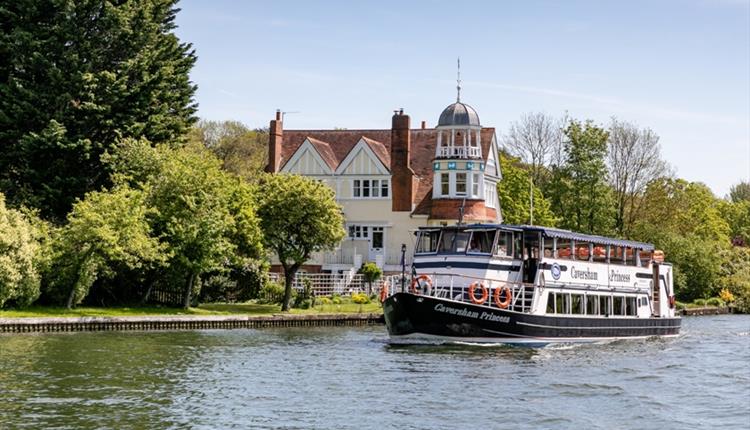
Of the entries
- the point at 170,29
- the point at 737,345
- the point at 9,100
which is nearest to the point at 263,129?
the point at 170,29

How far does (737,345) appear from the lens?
159 feet

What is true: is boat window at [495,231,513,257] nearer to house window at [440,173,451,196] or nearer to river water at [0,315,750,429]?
river water at [0,315,750,429]

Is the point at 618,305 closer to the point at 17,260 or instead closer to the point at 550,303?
the point at 550,303

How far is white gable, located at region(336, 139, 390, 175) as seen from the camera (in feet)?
259

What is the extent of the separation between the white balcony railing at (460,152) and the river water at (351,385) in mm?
32016

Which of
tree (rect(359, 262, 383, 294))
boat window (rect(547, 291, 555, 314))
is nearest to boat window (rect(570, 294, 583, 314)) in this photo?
boat window (rect(547, 291, 555, 314))

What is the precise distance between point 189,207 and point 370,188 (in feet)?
84.1

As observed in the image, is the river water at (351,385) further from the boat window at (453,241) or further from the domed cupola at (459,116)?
the domed cupola at (459,116)

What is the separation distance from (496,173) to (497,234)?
38149 millimetres

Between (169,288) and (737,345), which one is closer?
(737,345)

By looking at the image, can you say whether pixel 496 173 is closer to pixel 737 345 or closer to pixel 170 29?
pixel 170 29

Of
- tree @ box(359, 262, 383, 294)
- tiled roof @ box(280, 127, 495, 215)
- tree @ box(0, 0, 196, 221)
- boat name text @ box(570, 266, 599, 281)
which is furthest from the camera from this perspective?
tiled roof @ box(280, 127, 495, 215)

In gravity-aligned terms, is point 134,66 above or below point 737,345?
above

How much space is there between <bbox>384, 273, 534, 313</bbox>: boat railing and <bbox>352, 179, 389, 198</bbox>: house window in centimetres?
3510
